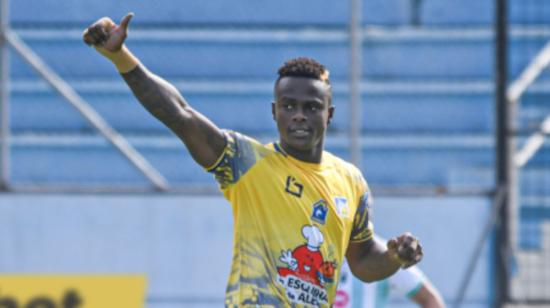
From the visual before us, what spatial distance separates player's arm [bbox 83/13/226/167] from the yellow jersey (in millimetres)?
86

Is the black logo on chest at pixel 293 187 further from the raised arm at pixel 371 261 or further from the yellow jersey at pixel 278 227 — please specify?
the raised arm at pixel 371 261

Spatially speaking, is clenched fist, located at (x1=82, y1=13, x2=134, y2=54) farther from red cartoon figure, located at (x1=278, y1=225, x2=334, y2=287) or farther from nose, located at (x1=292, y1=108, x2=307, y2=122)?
red cartoon figure, located at (x1=278, y1=225, x2=334, y2=287)

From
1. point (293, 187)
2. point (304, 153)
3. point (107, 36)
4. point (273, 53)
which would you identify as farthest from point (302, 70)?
point (273, 53)

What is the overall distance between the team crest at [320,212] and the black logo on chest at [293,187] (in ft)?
0.26

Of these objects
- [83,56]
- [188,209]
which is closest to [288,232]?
[188,209]

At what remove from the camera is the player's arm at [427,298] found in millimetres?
7109

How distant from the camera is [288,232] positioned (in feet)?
15.3

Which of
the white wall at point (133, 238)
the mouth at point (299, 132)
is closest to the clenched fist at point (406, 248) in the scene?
the mouth at point (299, 132)

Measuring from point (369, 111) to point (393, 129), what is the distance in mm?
228

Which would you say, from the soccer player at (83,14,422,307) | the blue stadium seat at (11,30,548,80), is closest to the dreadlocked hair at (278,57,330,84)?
the soccer player at (83,14,422,307)

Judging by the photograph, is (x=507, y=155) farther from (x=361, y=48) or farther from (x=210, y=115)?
(x=210, y=115)

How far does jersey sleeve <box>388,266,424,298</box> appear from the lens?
721 cm

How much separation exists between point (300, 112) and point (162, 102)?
22.4 inches

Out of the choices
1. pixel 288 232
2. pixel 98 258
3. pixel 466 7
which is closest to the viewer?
pixel 288 232
